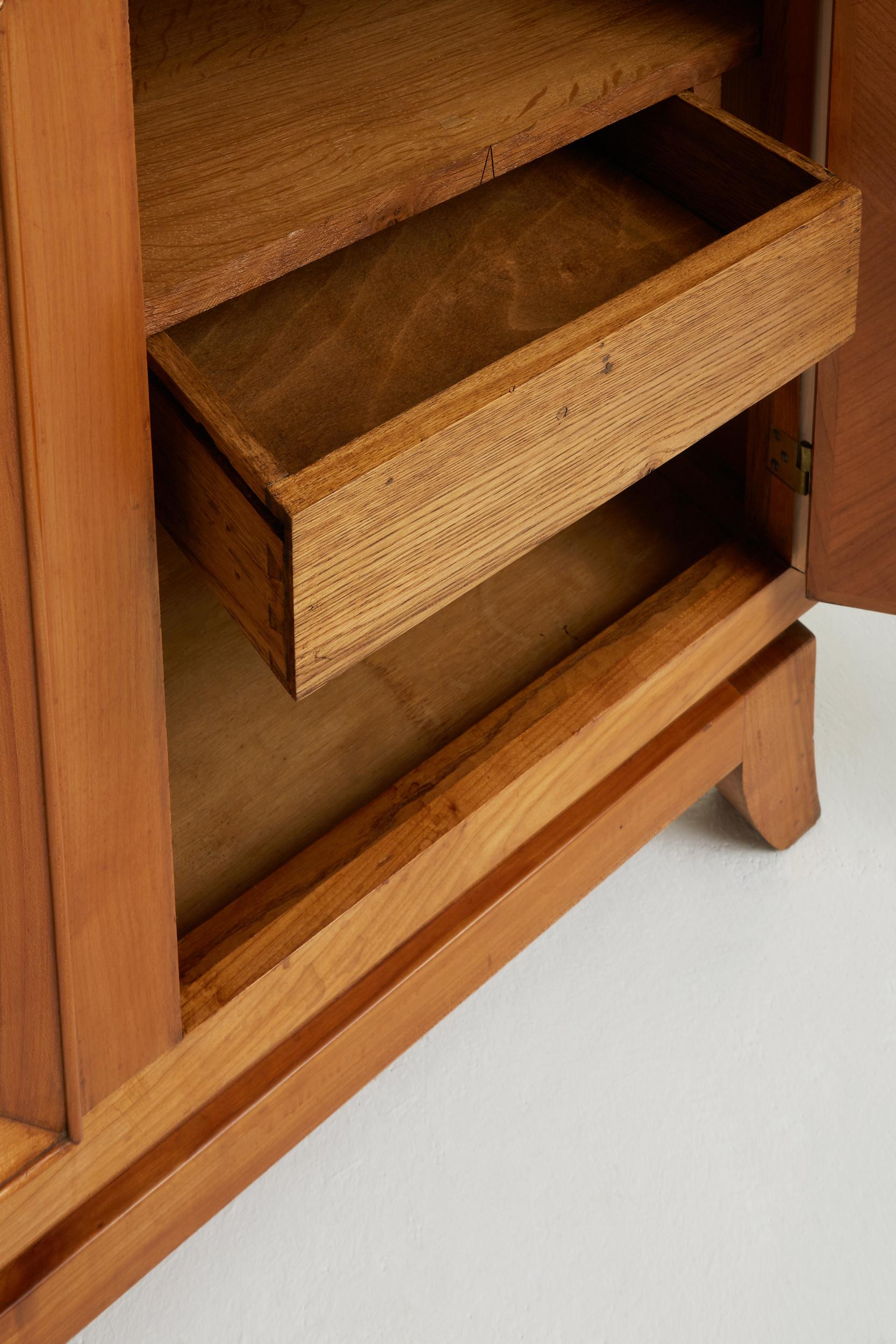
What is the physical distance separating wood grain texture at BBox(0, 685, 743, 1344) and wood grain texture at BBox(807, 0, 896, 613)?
4.4 inches

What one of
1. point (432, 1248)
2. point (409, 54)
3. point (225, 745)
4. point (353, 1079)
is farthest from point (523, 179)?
point (432, 1248)

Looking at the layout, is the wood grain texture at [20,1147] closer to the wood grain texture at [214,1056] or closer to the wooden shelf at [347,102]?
the wood grain texture at [214,1056]

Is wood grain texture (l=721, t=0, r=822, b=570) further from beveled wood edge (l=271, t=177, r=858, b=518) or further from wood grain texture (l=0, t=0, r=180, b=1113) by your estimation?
wood grain texture (l=0, t=0, r=180, b=1113)

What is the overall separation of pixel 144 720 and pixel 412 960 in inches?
12.2

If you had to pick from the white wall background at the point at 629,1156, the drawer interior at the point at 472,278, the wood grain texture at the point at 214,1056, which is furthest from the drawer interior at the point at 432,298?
the white wall background at the point at 629,1156

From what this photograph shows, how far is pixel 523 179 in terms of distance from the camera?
2.56 ft

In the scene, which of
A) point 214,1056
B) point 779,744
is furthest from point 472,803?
point 779,744

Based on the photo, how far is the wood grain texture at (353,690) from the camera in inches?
32.5

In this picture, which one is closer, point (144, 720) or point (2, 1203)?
point (144, 720)

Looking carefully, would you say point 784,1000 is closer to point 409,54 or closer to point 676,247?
point 676,247

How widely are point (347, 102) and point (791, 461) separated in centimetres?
35

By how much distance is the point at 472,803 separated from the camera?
804 millimetres

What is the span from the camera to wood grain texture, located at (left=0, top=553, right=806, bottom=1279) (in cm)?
68

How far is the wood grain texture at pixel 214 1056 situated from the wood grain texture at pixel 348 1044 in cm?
1
